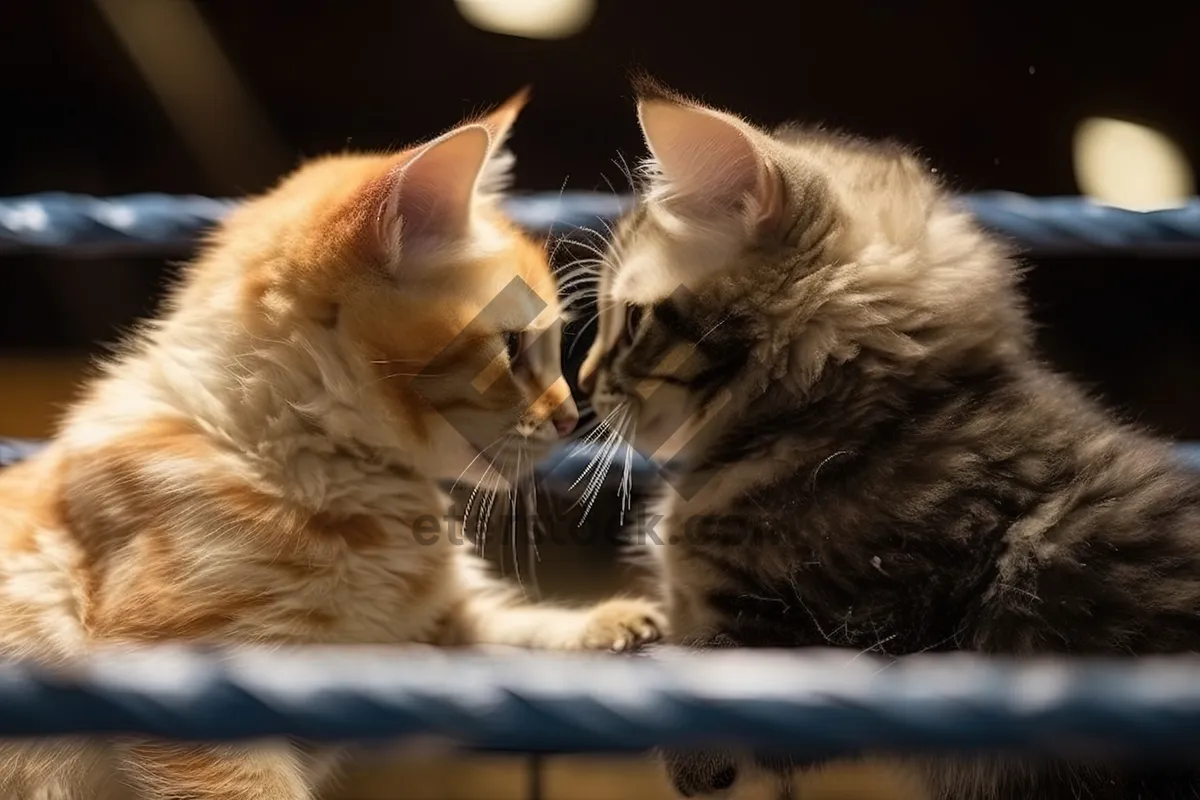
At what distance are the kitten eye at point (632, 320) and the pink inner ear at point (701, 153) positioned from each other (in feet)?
0.35

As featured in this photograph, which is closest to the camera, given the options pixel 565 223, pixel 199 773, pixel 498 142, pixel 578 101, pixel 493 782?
pixel 199 773

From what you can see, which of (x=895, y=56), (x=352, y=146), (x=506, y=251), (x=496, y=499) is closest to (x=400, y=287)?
(x=506, y=251)

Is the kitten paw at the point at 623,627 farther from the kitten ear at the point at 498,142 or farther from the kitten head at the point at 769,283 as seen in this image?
the kitten ear at the point at 498,142

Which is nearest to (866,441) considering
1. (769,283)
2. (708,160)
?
(769,283)

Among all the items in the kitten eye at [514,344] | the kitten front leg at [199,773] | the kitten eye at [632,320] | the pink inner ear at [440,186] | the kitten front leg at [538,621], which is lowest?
the kitten front leg at [538,621]

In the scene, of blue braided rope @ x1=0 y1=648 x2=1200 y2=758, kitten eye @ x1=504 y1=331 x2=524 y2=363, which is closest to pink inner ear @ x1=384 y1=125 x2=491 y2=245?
kitten eye @ x1=504 y1=331 x2=524 y2=363

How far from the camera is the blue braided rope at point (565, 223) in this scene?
1146 mm

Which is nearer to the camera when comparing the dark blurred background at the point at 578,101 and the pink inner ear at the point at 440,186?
the pink inner ear at the point at 440,186

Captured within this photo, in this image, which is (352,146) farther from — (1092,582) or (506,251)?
(1092,582)

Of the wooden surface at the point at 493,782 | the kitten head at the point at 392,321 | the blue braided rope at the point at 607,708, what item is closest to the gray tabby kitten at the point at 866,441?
the kitten head at the point at 392,321

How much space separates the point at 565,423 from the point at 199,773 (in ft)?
1.43

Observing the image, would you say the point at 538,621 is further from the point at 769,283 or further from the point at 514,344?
the point at 769,283

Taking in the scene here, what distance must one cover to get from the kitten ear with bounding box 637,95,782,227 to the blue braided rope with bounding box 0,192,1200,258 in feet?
0.74

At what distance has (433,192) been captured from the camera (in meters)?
0.93
